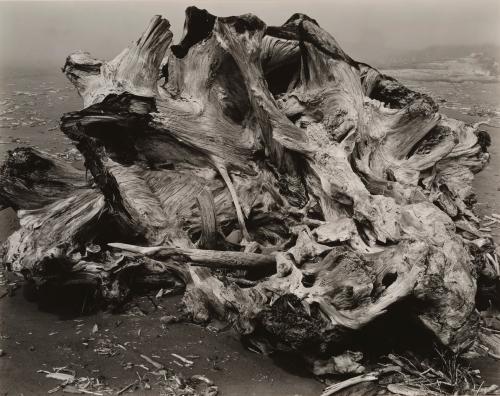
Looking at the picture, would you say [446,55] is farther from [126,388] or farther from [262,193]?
[126,388]

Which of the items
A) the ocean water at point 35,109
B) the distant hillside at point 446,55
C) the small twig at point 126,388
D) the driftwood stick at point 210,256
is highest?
the distant hillside at point 446,55

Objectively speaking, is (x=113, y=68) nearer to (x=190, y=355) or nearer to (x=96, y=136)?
→ (x=96, y=136)

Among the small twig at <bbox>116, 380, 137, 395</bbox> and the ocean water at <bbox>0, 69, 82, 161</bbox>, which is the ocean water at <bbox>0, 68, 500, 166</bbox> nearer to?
the ocean water at <bbox>0, 69, 82, 161</bbox>

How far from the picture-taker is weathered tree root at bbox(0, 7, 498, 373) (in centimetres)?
377

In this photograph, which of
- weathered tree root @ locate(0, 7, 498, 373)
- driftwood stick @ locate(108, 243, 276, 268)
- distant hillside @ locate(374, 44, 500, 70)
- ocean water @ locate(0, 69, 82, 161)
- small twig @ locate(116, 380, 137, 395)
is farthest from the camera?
distant hillside @ locate(374, 44, 500, 70)

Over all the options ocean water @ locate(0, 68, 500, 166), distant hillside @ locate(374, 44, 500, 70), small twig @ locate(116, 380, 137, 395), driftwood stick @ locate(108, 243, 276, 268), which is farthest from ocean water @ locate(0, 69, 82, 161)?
distant hillside @ locate(374, 44, 500, 70)

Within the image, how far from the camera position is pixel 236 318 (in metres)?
4.09

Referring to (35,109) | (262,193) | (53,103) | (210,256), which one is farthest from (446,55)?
(210,256)

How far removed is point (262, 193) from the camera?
5219 millimetres

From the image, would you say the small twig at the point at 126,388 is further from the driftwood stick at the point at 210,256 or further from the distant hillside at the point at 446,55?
the distant hillside at the point at 446,55

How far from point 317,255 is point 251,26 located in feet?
7.75

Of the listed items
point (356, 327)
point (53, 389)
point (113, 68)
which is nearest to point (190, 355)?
point (53, 389)

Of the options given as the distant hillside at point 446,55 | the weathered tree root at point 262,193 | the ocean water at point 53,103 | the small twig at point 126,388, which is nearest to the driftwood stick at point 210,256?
the weathered tree root at point 262,193

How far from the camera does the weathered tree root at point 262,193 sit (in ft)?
12.4
